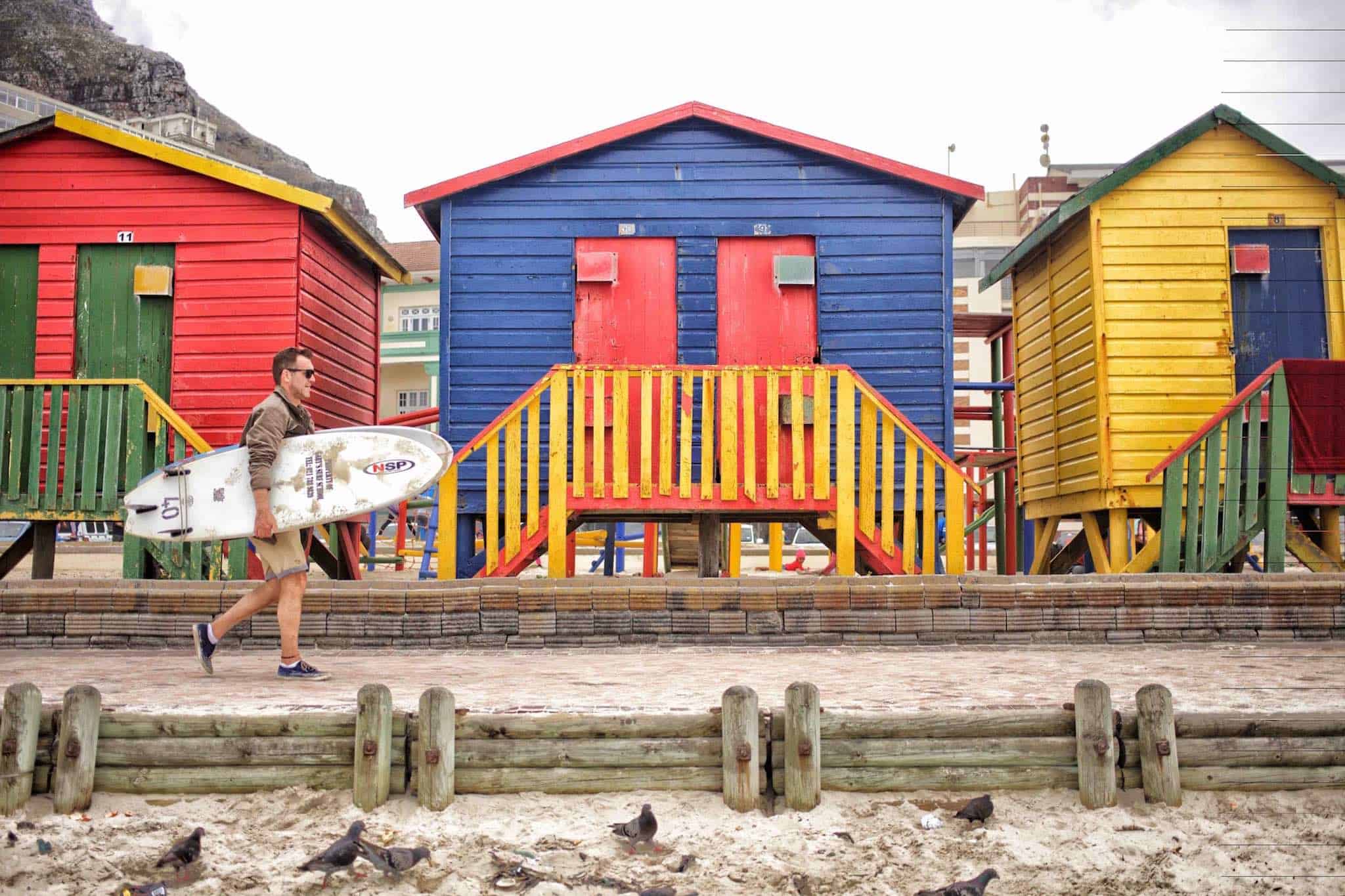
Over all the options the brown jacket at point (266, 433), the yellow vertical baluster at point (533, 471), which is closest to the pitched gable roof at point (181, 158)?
the yellow vertical baluster at point (533, 471)

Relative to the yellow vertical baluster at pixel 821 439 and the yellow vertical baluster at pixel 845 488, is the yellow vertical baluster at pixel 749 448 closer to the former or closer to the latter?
the yellow vertical baluster at pixel 821 439

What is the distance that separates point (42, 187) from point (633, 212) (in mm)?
5869

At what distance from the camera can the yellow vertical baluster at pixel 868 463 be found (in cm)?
895

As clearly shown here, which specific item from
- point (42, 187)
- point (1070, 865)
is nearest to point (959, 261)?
point (42, 187)

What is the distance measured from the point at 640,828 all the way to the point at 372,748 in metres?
1.10

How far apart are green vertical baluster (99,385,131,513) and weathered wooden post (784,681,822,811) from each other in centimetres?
697

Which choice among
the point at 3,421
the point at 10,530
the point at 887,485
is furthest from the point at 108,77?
the point at 887,485

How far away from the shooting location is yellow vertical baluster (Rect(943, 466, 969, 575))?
356 inches

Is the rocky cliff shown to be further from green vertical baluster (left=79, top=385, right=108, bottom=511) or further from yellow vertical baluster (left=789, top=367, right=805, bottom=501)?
yellow vertical baluster (left=789, top=367, right=805, bottom=501)

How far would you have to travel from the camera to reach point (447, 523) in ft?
29.8

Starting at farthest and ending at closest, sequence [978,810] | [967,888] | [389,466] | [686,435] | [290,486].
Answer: [686,435]
[389,466]
[290,486]
[978,810]
[967,888]

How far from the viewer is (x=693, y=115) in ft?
38.9

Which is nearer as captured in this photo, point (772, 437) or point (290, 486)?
point (290, 486)

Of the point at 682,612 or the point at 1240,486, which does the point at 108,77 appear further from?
the point at 1240,486
